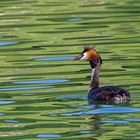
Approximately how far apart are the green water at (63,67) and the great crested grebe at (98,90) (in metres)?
0.17

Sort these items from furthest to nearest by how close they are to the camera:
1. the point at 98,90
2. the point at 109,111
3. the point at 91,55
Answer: the point at 91,55
the point at 98,90
the point at 109,111

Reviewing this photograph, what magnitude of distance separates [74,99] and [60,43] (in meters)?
6.45

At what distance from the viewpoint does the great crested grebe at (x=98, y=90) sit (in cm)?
1594

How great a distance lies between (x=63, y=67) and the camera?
19.6 metres

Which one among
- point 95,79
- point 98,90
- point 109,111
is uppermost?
point 95,79

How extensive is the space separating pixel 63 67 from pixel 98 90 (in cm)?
313

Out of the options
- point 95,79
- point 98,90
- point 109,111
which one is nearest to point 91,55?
point 95,79

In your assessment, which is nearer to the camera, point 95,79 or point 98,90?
point 98,90

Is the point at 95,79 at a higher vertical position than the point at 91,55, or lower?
lower

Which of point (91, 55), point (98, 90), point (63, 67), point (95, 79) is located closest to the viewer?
point (98, 90)

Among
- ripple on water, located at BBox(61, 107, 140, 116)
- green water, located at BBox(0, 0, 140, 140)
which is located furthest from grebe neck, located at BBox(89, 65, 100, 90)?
ripple on water, located at BBox(61, 107, 140, 116)

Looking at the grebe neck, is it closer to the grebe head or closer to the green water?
the grebe head

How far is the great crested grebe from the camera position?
15.9 m

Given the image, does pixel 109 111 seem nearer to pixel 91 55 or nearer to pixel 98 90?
pixel 98 90
